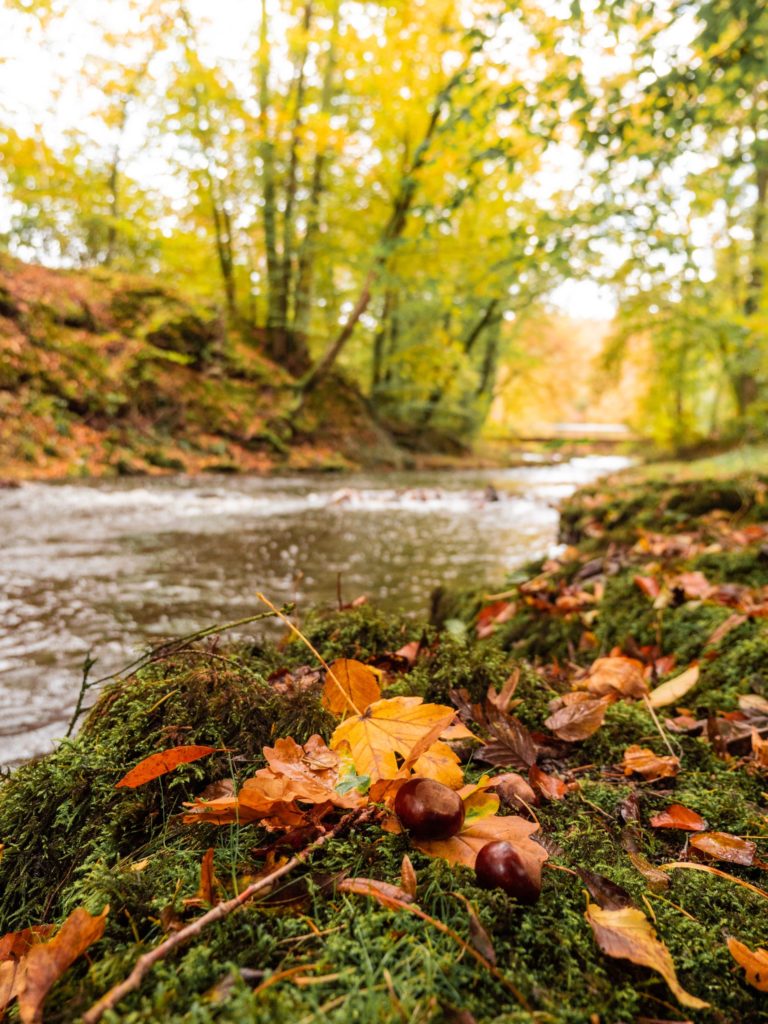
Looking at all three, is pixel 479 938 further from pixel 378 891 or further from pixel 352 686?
pixel 352 686

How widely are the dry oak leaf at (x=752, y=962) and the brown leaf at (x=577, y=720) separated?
24.6 inches

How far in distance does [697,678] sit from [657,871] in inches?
39.6

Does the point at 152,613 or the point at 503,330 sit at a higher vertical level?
the point at 503,330

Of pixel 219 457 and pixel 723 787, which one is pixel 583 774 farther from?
pixel 219 457

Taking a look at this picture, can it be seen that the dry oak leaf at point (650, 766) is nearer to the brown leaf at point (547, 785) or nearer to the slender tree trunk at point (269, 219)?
the brown leaf at point (547, 785)

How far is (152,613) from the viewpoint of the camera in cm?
343

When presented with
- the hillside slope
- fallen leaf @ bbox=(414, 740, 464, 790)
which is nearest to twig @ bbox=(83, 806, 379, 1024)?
fallen leaf @ bbox=(414, 740, 464, 790)

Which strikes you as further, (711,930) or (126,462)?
(126,462)

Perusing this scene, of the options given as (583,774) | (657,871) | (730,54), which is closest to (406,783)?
(657,871)

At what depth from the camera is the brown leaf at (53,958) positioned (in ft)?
2.03

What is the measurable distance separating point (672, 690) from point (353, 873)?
1.25 m

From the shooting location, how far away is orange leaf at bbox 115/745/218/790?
978mm

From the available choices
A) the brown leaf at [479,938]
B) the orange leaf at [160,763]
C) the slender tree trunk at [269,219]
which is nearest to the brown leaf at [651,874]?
the brown leaf at [479,938]

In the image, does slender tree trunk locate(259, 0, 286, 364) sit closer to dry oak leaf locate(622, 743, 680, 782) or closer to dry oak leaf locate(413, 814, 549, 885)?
dry oak leaf locate(622, 743, 680, 782)
